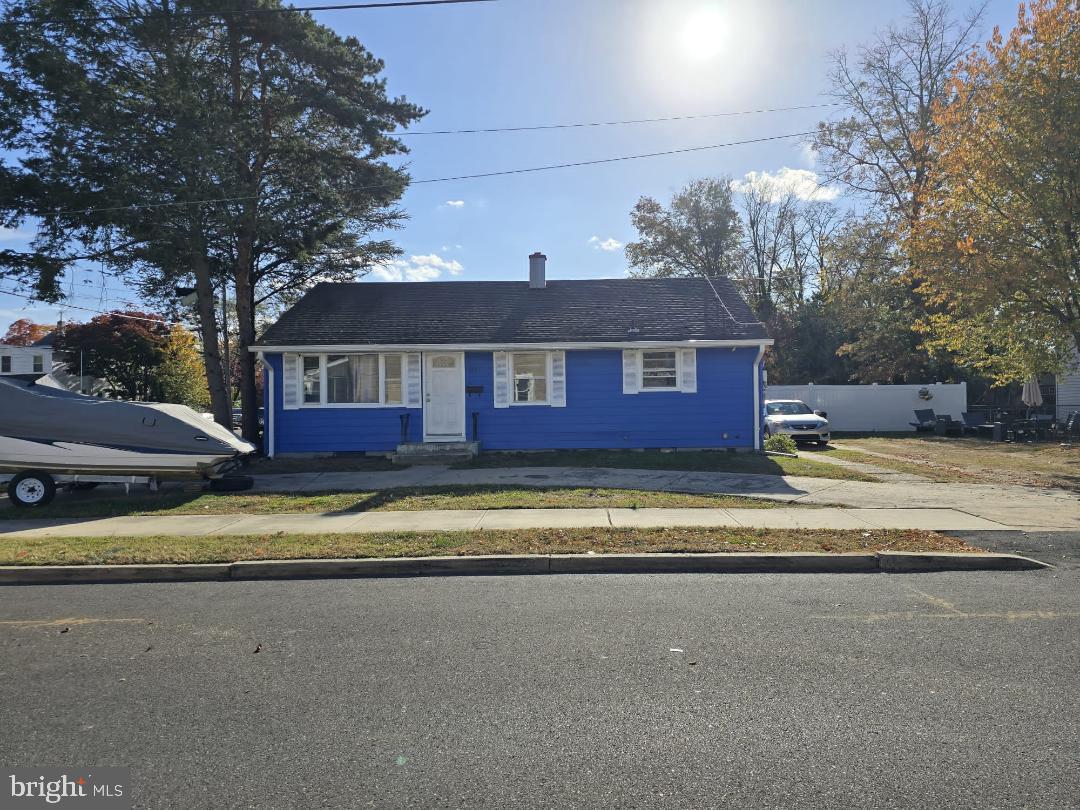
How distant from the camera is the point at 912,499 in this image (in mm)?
10820

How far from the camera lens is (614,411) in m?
17.4

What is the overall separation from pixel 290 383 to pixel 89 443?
593cm

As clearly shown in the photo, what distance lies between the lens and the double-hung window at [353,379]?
683 inches

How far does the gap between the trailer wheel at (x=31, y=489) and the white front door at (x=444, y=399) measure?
7897 mm

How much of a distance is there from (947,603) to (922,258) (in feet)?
47.1

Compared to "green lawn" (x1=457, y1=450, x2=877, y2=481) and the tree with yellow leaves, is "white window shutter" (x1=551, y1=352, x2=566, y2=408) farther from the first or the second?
the tree with yellow leaves

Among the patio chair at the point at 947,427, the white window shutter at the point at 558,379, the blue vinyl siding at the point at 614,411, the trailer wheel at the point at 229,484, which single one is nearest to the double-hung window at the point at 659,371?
the blue vinyl siding at the point at 614,411

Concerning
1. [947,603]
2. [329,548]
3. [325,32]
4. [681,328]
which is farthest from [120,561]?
[325,32]

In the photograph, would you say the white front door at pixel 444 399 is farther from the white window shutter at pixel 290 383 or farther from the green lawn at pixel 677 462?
the white window shutter at pixel 290 383

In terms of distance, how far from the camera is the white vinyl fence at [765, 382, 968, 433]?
2811cm

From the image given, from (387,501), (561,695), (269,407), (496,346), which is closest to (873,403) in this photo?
(496,346)

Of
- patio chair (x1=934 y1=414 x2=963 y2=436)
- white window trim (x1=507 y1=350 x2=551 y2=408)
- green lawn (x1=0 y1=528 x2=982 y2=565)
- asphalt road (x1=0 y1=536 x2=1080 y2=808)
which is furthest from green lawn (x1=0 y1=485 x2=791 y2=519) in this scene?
patio chair (x1=934 y1=414 x2=963 y2=436)

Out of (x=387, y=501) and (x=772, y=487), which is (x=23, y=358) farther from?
(x=772, y=487)

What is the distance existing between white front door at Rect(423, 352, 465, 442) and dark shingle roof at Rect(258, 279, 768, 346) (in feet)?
2.31
